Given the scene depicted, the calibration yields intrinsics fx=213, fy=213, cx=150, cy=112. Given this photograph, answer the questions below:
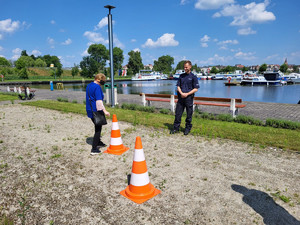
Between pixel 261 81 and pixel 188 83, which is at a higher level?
pixel 261 81

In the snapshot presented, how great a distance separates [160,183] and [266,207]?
5.11ft

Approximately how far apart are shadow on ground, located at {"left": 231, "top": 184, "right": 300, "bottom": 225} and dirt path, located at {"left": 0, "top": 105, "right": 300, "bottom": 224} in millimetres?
11

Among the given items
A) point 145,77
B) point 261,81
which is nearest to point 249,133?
point 261,81

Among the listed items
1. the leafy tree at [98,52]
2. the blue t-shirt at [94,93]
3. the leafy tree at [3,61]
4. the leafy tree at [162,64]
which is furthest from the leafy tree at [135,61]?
the blue t-shirt at [94,93]

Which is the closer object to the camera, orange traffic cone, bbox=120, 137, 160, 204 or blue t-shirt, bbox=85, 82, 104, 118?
orange traffic cone, bbox=120, 137, 160, 204

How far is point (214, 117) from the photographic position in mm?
8391

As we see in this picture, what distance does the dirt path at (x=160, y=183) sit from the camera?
109 inches

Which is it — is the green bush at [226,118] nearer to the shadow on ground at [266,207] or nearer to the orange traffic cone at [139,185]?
the shadow on ground at [266,207]

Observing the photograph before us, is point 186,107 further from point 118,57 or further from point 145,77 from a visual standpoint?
point 118,57

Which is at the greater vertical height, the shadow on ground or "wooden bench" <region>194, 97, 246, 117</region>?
"wooden bench" <region>194, 97, 246, 117</region>

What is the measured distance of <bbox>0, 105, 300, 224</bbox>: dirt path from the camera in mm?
2779

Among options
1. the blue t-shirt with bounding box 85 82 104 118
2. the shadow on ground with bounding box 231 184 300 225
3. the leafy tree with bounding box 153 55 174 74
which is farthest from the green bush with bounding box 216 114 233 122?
the leafy tree with bounding box 153 55 174 74

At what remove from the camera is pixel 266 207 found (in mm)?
2871

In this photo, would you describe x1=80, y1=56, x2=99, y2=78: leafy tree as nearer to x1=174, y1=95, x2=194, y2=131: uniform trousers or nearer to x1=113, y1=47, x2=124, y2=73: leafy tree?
x1=113, y1=47, x2=124, y2=73: leafy tree
